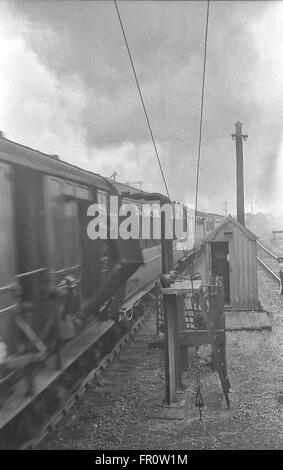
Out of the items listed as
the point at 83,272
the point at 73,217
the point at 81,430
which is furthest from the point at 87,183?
the point at 81,430

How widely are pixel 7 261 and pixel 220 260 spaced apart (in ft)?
26.6

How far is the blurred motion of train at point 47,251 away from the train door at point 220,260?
184 inches

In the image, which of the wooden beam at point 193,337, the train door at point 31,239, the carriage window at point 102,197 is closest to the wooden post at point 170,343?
the wooden beam at point 193,337

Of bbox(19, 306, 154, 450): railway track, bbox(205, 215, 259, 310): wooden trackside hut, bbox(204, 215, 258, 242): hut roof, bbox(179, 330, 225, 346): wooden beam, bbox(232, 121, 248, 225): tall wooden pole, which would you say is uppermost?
bbox(232, 121, 248, 225): tall wooden pole

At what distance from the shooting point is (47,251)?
16.1 feet

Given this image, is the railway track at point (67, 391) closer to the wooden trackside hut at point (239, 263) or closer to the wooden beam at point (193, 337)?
the wooden beam at point (193, 337)

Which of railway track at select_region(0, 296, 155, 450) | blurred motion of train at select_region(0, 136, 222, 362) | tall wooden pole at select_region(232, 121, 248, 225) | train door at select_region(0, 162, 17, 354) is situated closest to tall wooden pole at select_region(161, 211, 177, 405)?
blurred motion of train at select_region(0, 136, 222, 362)

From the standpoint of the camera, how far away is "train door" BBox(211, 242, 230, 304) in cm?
1146

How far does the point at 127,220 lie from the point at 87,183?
1.18m

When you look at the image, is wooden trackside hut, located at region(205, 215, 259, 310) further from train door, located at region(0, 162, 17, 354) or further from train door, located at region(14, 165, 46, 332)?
train door, located at region(0, 162, 17, 354)

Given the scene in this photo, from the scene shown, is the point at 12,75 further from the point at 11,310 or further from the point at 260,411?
the point at 260,411

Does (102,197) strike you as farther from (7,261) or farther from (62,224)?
(7,261)

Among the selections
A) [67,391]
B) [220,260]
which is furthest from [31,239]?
[220,260]

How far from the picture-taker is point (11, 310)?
163 inches
